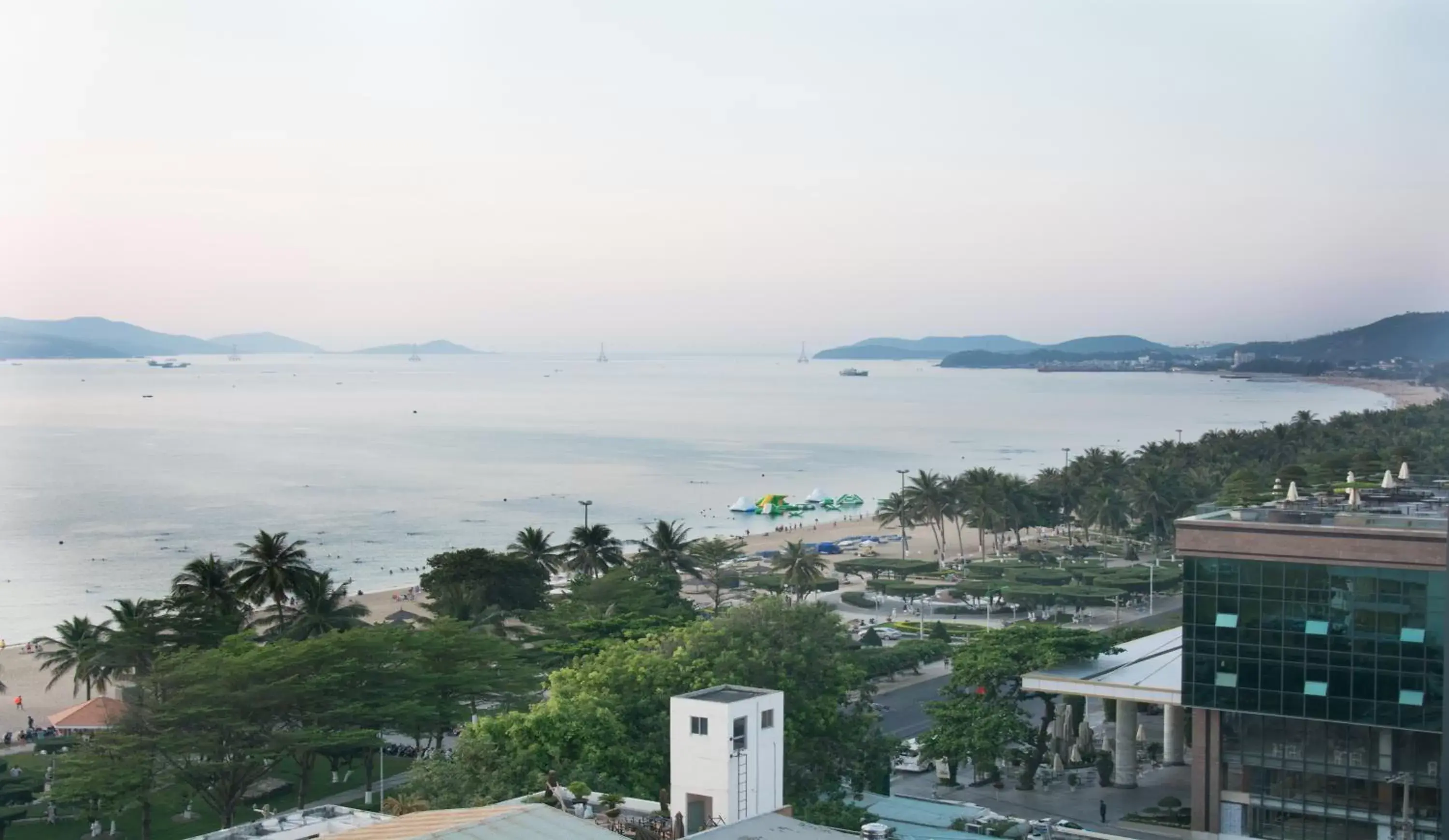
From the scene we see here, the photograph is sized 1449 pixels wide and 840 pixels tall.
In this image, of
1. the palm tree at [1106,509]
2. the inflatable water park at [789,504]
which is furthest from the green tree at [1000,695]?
Result: the inflatable water park at [789,504]

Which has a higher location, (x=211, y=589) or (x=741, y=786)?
(x=741, y=786)

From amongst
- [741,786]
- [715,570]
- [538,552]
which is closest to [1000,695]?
[741,786]

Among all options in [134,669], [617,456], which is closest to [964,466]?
[617,456]

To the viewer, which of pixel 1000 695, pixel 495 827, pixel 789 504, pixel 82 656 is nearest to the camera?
pixel 495 827

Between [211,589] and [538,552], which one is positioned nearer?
[211,589]

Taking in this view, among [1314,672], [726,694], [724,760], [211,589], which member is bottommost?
[211,589]

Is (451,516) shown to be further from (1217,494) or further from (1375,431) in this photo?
(1375,431)

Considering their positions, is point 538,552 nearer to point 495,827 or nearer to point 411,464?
point 495,827
